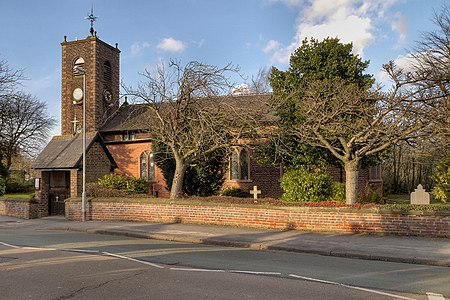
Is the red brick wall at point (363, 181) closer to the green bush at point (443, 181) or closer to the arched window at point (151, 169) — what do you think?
the green bush at point (443, 181)

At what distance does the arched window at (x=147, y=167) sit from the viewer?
3048cm

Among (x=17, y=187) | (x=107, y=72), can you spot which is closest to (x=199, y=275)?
(x=107, y=72)

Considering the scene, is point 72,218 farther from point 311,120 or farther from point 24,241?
point 311,120

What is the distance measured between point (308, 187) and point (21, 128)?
39.5m

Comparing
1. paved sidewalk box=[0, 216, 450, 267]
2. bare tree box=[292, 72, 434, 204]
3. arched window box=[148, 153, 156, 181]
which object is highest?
bare tree box=[292, 72, 434, 204]

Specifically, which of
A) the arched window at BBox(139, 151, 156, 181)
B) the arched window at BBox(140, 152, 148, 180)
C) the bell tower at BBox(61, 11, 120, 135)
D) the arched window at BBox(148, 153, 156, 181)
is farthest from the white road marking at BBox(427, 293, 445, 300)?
the bell tower at BBox(61, 11, 120, 135)

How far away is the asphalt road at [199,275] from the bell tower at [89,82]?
21.5 meters

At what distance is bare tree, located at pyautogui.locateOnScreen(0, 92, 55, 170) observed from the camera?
44.2m

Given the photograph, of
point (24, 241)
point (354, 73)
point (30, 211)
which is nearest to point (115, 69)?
point (30, 211)

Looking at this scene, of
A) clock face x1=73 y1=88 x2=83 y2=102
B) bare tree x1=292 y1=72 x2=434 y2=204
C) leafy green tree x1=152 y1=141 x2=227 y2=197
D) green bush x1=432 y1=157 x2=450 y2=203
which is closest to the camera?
bare tree x1=292 y1=72 x2=434 y2=204

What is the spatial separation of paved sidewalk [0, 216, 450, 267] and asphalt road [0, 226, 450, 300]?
1.86 feet

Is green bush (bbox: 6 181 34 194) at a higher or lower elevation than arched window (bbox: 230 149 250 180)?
lower

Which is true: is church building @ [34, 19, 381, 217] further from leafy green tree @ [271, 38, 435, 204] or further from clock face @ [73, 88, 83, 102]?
leafy green tree @ [271, 38, 435, 204]

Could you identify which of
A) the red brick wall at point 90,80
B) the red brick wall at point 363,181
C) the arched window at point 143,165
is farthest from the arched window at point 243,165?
the red brick wall at point 90,80
